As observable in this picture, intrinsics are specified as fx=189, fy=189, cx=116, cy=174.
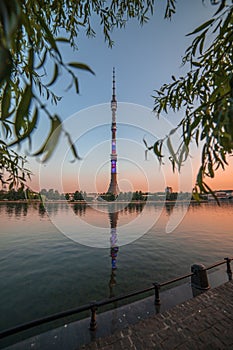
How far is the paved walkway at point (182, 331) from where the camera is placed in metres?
3.33

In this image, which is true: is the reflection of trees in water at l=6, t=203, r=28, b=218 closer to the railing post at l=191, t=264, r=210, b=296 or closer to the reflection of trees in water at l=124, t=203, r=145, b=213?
the reflection of trees in water at l=124, t=203, r=145, b=213

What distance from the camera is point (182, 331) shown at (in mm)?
3652

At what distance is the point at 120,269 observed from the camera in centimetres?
1041

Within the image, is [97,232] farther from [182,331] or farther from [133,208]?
A: [133,208]

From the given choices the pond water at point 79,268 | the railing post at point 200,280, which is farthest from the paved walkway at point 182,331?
the pond water at point 79,268

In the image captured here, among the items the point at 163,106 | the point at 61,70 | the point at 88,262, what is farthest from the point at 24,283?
the point at 61,70

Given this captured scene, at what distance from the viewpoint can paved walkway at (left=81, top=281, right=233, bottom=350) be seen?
10.9 feet

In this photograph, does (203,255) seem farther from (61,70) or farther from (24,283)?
(61,70)

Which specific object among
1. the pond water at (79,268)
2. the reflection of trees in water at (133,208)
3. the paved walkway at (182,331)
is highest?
the paved walkway at (182,331)

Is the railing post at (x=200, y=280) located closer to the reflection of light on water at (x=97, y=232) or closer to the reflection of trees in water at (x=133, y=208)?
the reflection of light on water at (x=97, y=232)

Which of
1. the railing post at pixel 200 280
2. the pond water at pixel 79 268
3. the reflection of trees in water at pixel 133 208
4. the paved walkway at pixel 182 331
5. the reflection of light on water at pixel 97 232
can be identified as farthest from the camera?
the reflection of trees in water at pixel 133 208

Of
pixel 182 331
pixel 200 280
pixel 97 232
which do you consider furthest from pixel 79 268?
pixel 97 232

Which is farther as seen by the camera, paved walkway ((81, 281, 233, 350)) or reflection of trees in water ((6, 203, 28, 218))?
reflection of trees in water ((6, 203, 28, 218))

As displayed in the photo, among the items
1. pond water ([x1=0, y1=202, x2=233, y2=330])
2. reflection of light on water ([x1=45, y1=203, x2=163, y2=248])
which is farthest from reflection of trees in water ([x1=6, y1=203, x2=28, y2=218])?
pond water ([x1=0, y1=202, x2=233, y2=330])
